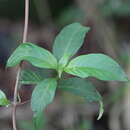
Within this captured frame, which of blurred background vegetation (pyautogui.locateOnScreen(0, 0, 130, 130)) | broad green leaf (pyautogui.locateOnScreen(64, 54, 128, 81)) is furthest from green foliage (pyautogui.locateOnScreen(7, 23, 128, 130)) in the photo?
blurred background vegetation (pyautogui.locateOnScreen(0, 0, 130, 130))

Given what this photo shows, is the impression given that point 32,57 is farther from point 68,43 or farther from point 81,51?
point 81,51

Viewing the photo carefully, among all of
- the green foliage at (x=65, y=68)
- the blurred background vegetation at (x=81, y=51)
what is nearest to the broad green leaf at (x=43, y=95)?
the green foliage at (x=65, y=68)

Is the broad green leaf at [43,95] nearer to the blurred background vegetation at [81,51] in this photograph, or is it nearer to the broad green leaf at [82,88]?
the broad green leaf at [82,88]

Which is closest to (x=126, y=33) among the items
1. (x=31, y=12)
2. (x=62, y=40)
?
(x=31, y=12)

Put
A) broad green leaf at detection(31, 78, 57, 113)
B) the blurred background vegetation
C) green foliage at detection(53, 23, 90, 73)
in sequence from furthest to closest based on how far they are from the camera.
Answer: the blurred background vegetation, green foliage at detection(53, 23, 90, 73), broad green leaf at detection(31, 78, 57, 113)

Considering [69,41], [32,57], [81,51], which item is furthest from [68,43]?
[81,51]

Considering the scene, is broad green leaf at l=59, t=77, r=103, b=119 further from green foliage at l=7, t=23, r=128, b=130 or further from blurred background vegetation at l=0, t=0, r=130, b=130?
blurred background vegetation at l=0, t=0, r=130, b=130
